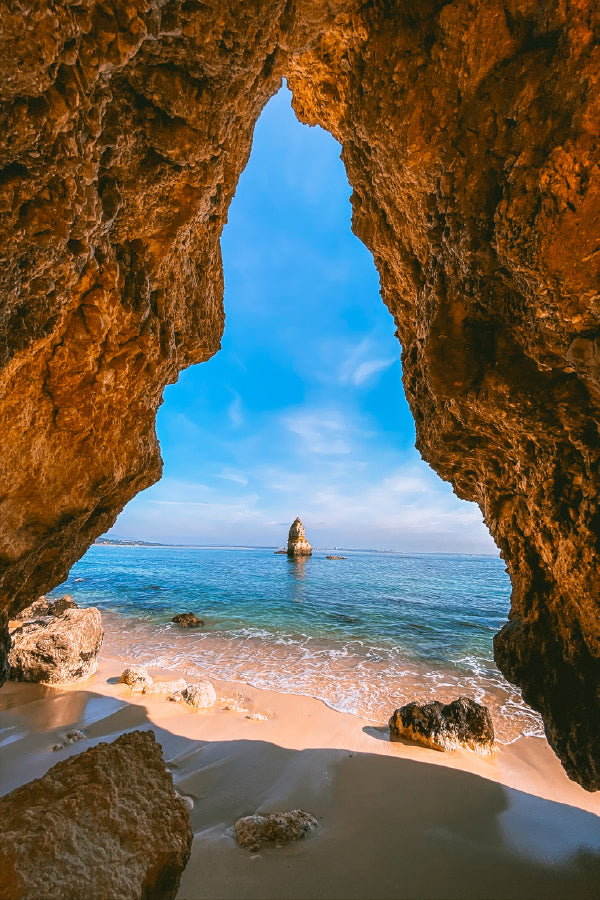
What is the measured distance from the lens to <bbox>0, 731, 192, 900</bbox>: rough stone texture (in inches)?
84.3

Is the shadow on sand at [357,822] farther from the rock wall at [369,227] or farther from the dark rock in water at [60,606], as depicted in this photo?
the dark rock in water at [60,606]

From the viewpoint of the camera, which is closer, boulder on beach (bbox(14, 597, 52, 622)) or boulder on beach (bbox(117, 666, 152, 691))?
boulder on beach (bbox(117, 666, 152, 691))

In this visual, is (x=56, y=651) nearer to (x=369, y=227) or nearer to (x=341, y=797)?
(x=341, y=797)

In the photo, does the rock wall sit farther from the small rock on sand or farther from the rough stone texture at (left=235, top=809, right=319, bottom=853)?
the rough stone texture at (left=235, top=809, right=319, bottom=853)

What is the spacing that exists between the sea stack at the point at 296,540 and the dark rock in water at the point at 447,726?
192 ft

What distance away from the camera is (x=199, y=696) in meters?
7.99

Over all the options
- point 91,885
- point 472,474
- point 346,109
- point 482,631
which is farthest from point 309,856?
point 482,631

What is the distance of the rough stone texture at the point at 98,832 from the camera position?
2.14m

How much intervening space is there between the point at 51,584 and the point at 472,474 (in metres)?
7.92

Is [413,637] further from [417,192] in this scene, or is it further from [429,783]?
[417,192]

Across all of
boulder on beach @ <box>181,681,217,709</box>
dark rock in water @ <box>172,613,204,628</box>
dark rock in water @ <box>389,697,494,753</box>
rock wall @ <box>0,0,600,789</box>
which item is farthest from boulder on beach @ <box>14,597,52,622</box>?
dark rock in water @ <box>389,697,494,753</box>

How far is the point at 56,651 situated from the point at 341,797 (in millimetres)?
7956

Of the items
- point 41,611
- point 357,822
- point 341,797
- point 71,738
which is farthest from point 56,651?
point 41,611

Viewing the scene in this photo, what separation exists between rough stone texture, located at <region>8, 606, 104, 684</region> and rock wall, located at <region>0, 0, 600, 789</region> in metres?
4.72
